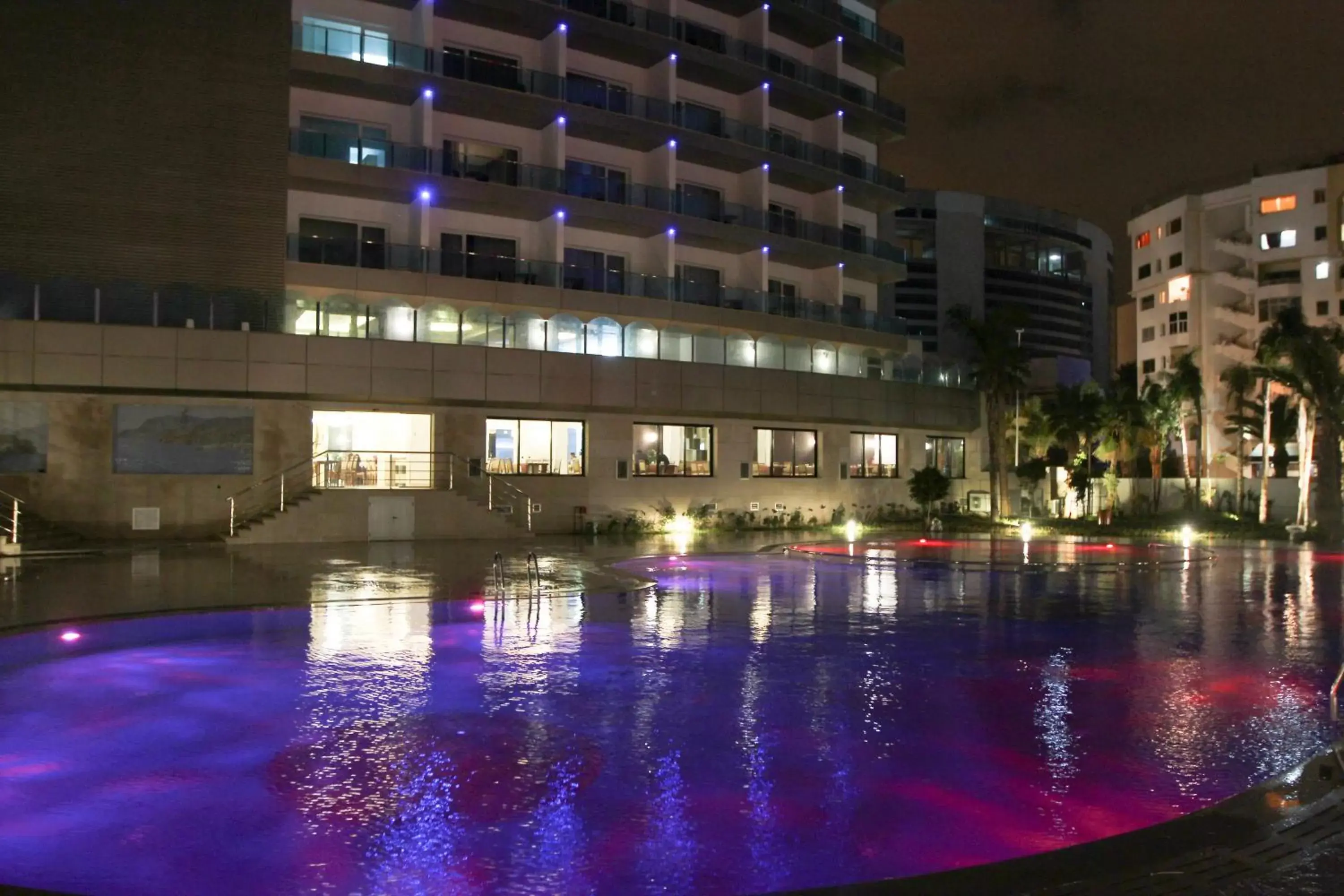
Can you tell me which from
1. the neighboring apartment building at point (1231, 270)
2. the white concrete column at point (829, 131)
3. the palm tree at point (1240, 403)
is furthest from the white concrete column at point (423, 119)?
the neighboring apartment building at point (1231, 270)

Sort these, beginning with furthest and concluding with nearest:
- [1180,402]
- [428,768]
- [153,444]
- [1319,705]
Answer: [1180,402] → [153,444] → [1319,705] → [428,768]

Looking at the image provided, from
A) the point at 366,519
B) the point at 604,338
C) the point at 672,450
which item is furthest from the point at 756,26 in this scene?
the point at 366,519

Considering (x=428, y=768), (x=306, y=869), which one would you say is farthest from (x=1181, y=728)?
(x=306, y=869)

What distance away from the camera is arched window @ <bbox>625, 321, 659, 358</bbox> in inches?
1663

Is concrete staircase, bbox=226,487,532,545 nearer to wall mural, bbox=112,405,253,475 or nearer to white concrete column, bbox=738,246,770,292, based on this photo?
wall mural, bbox=112,405,253,475

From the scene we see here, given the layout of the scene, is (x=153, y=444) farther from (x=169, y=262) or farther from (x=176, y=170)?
(x=176, y=170)

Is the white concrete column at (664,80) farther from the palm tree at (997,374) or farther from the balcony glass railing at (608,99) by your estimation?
the palm tree at (997,374)

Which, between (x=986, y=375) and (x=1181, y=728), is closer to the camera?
(x=1181, y=728)

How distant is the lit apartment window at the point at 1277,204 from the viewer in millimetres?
87625

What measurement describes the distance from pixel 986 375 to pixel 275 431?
35.9m

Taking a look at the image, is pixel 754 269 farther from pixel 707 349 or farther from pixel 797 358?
pixel 707 349

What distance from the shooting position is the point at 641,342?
4262cm

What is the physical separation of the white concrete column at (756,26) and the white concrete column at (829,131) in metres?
5.36

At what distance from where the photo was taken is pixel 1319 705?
11062 mm
